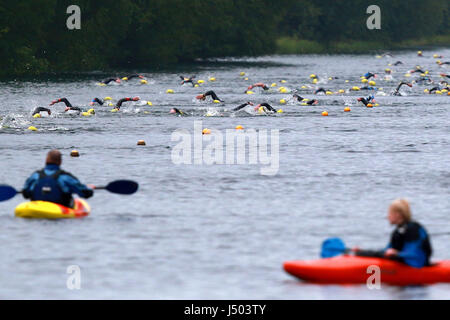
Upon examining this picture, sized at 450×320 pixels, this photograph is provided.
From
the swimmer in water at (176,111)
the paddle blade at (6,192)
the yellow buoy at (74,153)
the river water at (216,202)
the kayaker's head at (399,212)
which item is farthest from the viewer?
the swimmer in water at (176,111)

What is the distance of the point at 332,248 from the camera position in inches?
625

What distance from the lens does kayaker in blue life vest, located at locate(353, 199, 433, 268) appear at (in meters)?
15.3

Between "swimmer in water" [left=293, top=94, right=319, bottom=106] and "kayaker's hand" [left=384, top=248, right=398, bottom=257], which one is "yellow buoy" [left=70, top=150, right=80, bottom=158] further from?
"swimmer in water" [left=293, top=94, right=319, bottom=106]

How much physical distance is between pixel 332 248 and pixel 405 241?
1080 millimetres

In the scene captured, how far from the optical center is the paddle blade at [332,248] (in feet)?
51.9

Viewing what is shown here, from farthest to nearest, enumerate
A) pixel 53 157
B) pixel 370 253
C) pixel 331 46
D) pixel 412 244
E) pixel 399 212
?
1. pixel 331 46
2. pixel 53 157
3. pixel 370 253
4. pixel 412 244
5. pixel 399 212

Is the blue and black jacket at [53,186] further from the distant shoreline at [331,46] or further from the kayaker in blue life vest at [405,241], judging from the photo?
the distant shoreline at [331,46]

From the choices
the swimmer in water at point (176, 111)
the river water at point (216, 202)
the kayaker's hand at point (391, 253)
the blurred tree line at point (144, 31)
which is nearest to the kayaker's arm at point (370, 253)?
the kayaker's hand at point (391, 253)

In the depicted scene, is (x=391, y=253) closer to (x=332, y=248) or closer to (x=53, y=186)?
(x=332, y=248)

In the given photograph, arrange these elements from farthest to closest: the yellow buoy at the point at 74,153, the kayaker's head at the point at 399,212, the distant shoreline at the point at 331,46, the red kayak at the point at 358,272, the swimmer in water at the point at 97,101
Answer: the distant shoreline at the point at 331,46 → the swimmer in water at the point at 97,101 → the yellow buoy at the point at 74,153 → the red kayak at the point at 358,272 → the kayaker's head at the point at 399,212

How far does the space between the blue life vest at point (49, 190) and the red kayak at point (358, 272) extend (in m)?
5.66

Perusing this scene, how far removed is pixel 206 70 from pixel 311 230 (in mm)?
66245

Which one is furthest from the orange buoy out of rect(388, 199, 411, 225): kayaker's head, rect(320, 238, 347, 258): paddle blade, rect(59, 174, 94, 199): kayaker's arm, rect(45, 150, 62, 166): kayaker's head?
rect(388, 199, 411, 225): kayaker's head

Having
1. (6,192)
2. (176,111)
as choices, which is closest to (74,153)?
(6,192)
